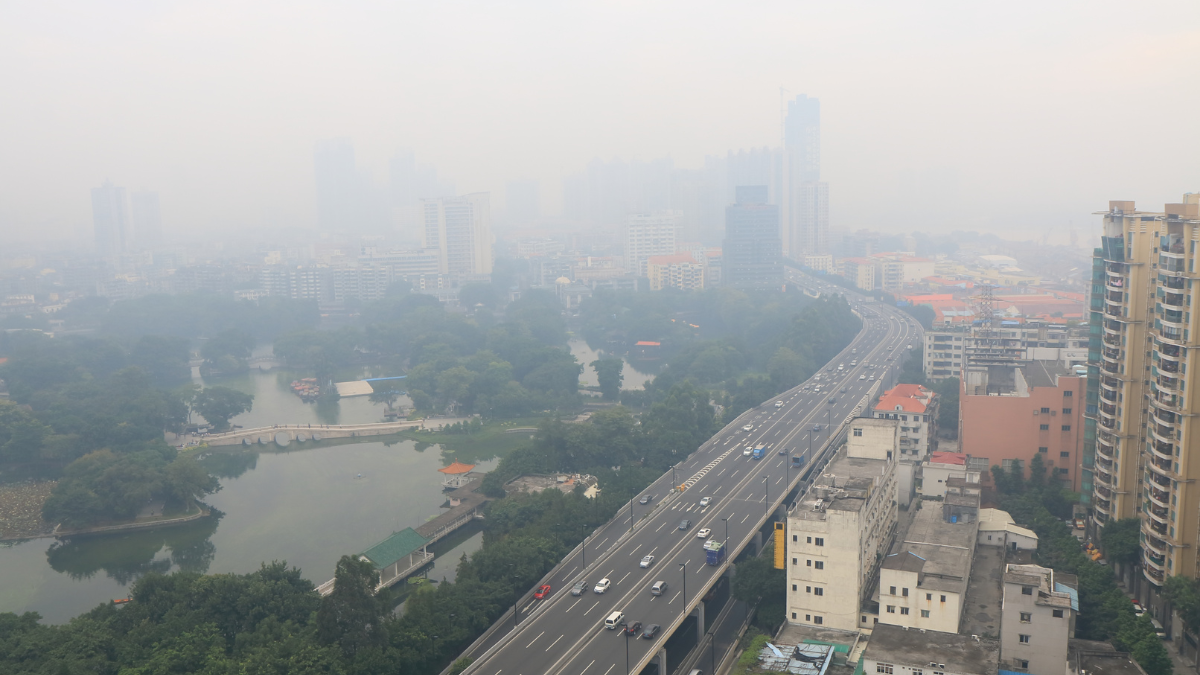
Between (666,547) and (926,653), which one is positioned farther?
(666,547)

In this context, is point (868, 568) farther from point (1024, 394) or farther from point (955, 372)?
point (955, 372)

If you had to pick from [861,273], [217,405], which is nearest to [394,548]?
[217,405]

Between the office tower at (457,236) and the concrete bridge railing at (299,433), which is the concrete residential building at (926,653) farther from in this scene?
the office tower at (457,236)

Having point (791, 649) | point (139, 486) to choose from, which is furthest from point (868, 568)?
point (139, 486)

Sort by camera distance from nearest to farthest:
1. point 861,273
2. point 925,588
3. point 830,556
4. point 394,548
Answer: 1. point 925,588
2. point 830,556
3. point 394,548
4. point 861,273

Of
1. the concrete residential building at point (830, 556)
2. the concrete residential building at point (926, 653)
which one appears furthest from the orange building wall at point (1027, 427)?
the concrete residential building at point (926, 653)

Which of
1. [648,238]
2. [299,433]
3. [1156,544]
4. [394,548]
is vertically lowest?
[299,433]

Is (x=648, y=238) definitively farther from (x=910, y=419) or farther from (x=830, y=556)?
(x=830, y=556)
